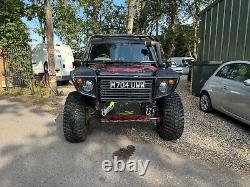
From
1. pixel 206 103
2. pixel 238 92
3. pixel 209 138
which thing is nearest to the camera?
pixel 209 138

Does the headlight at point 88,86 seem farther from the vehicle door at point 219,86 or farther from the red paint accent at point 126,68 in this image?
the vehicle door at point 219,86

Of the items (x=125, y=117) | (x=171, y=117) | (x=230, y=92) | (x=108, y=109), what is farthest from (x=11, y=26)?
(x=171, y=117)

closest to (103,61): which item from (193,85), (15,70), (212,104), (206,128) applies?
(206,128)

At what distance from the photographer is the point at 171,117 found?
17.7 feet

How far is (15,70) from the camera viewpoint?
13.1 metres

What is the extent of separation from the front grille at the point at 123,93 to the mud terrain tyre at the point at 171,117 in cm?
50

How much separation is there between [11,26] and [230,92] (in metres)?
10.5

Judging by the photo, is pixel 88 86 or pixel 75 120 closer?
pixel 88 86

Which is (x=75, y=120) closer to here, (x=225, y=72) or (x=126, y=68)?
(x=126, y=68)

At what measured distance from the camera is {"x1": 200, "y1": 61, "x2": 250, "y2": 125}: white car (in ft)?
20.9

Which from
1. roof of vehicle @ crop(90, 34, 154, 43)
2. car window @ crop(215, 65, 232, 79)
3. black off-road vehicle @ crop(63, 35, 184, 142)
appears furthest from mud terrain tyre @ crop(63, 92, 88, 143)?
car window @ crop(215, 65, 232, 79)

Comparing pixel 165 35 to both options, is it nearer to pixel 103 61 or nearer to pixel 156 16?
pixel 156 16

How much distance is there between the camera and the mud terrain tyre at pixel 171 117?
5.41 m

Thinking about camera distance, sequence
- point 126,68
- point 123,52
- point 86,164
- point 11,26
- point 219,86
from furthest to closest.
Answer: point 11,26 → point 219,86 → point 123,52 → point 126,68 → point 86,164
